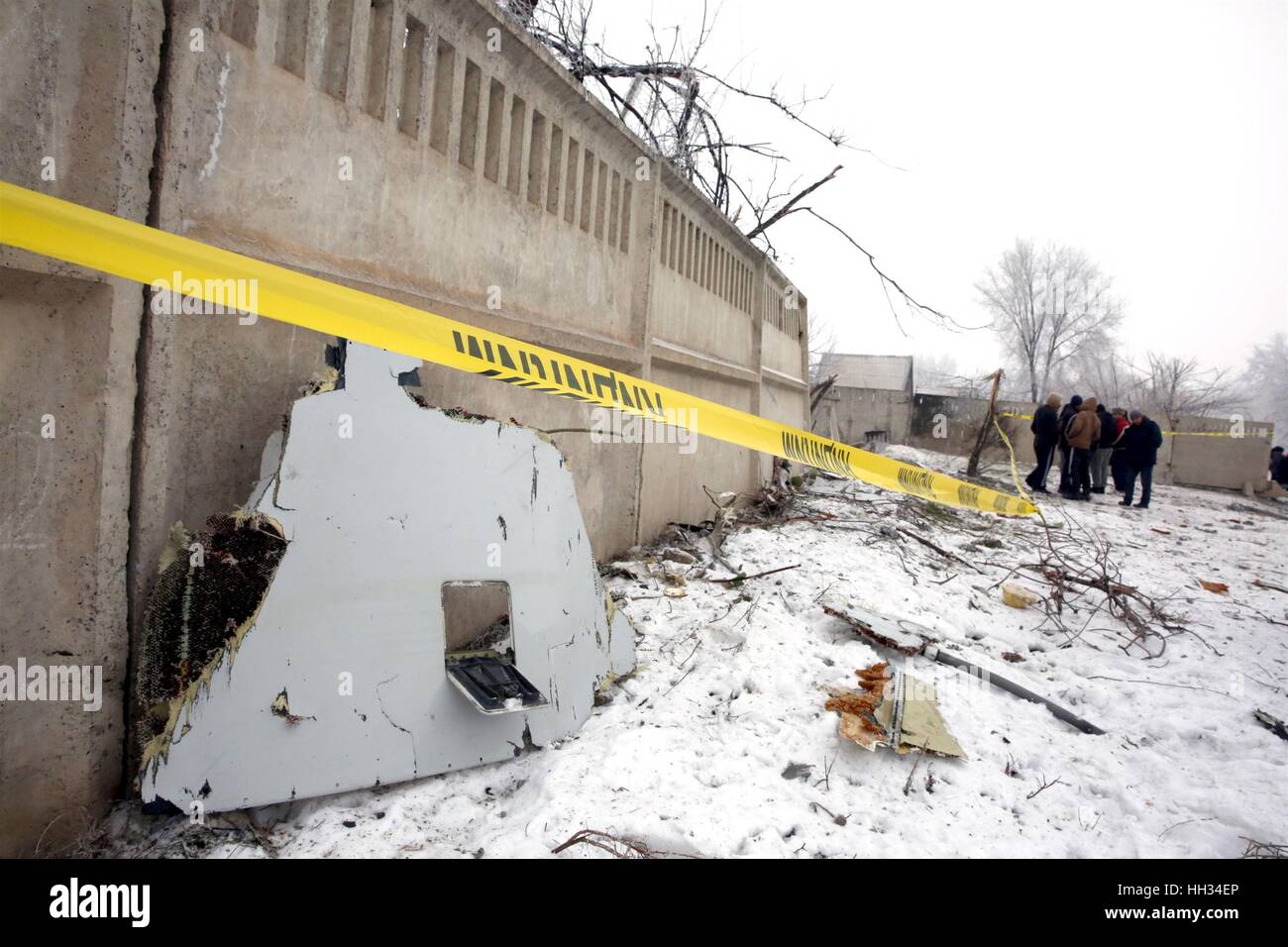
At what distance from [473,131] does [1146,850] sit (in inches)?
168

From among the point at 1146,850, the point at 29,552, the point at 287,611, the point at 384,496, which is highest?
the point at 384,496

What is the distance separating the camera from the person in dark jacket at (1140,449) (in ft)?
34.8

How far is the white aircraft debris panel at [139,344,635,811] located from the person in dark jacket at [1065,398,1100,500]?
36.6ft

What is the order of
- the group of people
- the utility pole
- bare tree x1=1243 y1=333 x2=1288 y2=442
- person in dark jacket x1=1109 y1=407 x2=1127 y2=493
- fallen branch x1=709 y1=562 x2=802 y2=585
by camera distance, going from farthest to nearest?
bare tree x1=1243 y1=333 x2=1288 y2=442
person in dark jacket x1=1109 y1=407 x2=1127 y2=493
the group of people
the utility pole
fallen branch x1=709 y1=562 x2=802 y2=585

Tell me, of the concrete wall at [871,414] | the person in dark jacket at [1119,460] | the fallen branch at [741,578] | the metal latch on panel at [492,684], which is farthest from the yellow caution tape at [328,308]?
the concrete wall at [871,414]

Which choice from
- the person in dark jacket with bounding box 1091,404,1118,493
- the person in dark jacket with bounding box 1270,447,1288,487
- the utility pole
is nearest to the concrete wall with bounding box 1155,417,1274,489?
the person in dark jacket with bounding box 1270,447,1288,487

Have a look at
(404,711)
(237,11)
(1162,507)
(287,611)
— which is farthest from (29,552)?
(1162,507)

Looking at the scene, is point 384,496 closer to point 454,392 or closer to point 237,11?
point 454,392

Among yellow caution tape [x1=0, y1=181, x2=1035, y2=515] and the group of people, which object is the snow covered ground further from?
the group of people

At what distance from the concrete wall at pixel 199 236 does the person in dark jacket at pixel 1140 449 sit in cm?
1107

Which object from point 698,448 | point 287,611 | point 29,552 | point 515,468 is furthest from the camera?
point 698,448

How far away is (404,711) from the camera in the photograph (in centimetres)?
224

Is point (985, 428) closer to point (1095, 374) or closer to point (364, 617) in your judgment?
point (364, 617)

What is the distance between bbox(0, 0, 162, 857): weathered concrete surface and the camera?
5.66ft
